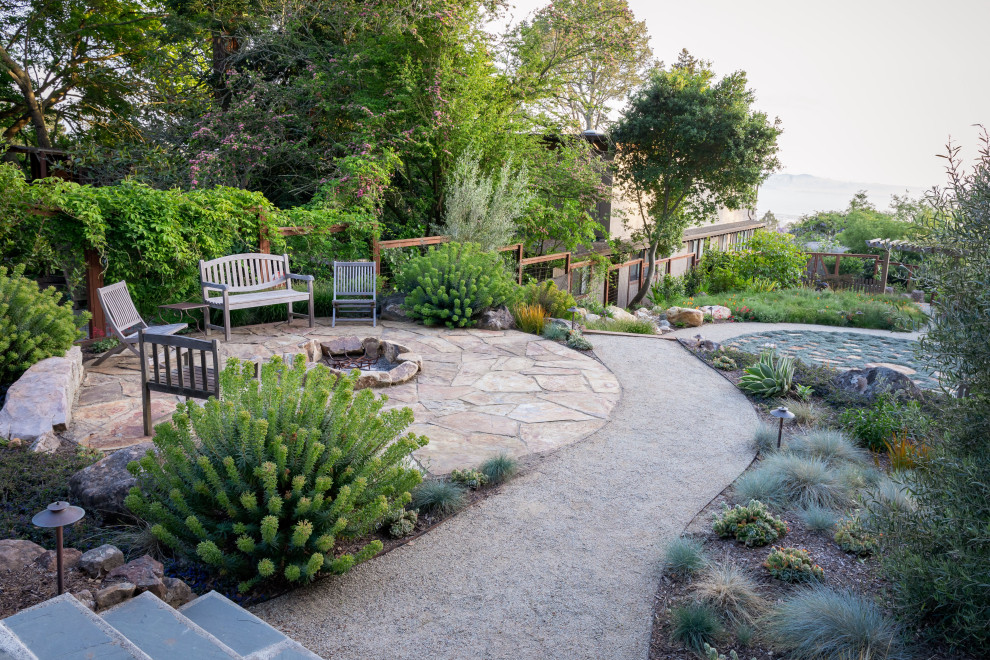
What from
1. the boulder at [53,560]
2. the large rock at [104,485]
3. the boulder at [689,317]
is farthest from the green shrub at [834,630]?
the boulder at [689,317]

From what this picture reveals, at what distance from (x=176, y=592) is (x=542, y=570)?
1761 mm

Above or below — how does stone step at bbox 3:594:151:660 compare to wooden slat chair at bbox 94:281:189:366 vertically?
below

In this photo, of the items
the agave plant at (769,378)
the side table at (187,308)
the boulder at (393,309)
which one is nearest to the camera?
the agave plant at (769,378)

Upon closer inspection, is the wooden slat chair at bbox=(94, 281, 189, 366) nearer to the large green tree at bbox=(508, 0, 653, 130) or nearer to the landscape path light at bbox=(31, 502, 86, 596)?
the landscape path light at bbox=(31, 502, 86, 596)

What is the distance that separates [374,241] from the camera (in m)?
10.1

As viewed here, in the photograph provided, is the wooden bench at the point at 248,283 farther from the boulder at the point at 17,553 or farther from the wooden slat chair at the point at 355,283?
the boulder at the point at 17,553

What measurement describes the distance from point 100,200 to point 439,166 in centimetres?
648

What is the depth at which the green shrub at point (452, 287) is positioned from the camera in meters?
9.21

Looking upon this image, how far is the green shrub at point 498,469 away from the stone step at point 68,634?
259cm

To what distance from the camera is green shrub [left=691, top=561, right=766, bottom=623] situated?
3002 mm

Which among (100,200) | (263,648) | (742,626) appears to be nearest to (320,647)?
(263,648)

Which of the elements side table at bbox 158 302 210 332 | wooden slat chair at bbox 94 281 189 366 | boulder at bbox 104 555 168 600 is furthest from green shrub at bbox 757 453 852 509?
side table at bbox 158 302 210 332

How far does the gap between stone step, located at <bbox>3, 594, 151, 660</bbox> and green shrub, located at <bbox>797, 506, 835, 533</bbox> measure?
3420mm

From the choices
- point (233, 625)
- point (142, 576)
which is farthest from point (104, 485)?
point (233, 625)
